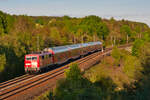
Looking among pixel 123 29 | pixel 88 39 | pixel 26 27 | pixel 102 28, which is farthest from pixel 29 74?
pixel 123 29

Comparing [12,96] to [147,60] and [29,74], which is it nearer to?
[29,74]

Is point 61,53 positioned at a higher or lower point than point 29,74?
higher

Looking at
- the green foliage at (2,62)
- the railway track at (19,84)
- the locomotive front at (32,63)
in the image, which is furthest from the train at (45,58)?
the green foliage at (2,62)

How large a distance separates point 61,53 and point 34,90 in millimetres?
14623

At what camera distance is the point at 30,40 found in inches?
1330

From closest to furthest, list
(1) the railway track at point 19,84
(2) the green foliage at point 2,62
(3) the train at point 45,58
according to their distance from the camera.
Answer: (1) the railway track at point 19,84 < (2) the green foliage at point 2,62 < (3) the train at point 45,58

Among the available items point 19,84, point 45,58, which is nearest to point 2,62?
point 45,58

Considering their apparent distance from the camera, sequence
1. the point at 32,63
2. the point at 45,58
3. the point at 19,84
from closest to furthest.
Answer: the point at 19,84 < the point at 32,63 < the point at 45,58

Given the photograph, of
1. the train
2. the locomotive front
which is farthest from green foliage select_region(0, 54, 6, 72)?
the locomotive front

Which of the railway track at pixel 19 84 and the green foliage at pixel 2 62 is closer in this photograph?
the railway track at pixel 19 84

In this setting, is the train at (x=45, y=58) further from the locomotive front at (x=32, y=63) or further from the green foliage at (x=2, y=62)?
the green foliage at (x=2, y=62)

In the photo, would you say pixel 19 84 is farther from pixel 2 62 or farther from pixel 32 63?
pixel 2 62

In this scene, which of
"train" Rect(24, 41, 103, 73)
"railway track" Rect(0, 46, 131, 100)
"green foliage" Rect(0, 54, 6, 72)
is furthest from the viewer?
"train" Rect(24, 41, 103, 73)

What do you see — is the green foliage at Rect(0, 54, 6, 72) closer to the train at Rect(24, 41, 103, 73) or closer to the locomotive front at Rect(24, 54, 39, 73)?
the train at Rect(24, 41, 103, 73)
